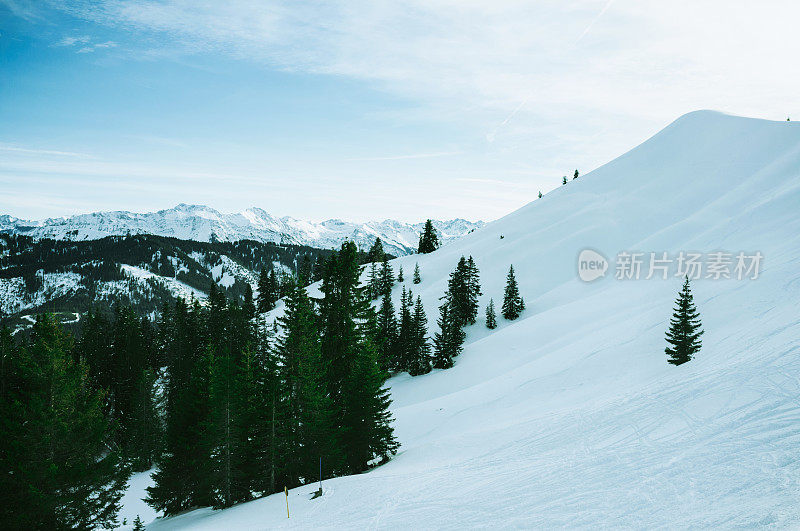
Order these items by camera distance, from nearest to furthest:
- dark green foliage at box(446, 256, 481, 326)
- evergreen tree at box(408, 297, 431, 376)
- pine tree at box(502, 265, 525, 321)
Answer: evergreen tree at box(408, 297, 431, 376) < pine tree at box(502, 265, 525, 321) < dark green foliage at box(446, 256, 481, 326)

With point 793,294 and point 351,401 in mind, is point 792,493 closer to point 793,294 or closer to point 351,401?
point 351,401

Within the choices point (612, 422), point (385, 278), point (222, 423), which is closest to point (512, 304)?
point (385, 278)

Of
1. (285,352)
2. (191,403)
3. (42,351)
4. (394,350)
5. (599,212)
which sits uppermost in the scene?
(599,212)

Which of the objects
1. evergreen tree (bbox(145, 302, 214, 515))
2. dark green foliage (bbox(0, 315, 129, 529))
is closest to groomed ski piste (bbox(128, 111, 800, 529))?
evergreen tree (bbox(145, 302, 214, 515))

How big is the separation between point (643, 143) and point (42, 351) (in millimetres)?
145294

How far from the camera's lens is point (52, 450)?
583 inches

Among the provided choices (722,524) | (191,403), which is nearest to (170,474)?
(191,403)

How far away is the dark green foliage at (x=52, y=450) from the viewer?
14.0m

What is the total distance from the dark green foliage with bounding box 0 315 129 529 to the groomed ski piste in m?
4.31

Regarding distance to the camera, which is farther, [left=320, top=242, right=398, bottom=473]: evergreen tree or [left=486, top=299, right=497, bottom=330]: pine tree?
[left=486, top=299, right=497, bottom=330]: pine tree

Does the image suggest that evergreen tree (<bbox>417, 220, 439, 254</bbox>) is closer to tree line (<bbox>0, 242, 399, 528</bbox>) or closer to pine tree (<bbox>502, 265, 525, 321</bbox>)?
pine tree (<bbox>502, 265, 525, 321</bbox>)

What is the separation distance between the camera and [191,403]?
70.9 ft

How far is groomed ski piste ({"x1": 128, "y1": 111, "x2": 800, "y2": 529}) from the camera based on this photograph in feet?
26.2

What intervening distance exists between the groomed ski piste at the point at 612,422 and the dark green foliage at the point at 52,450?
431 centimetres
